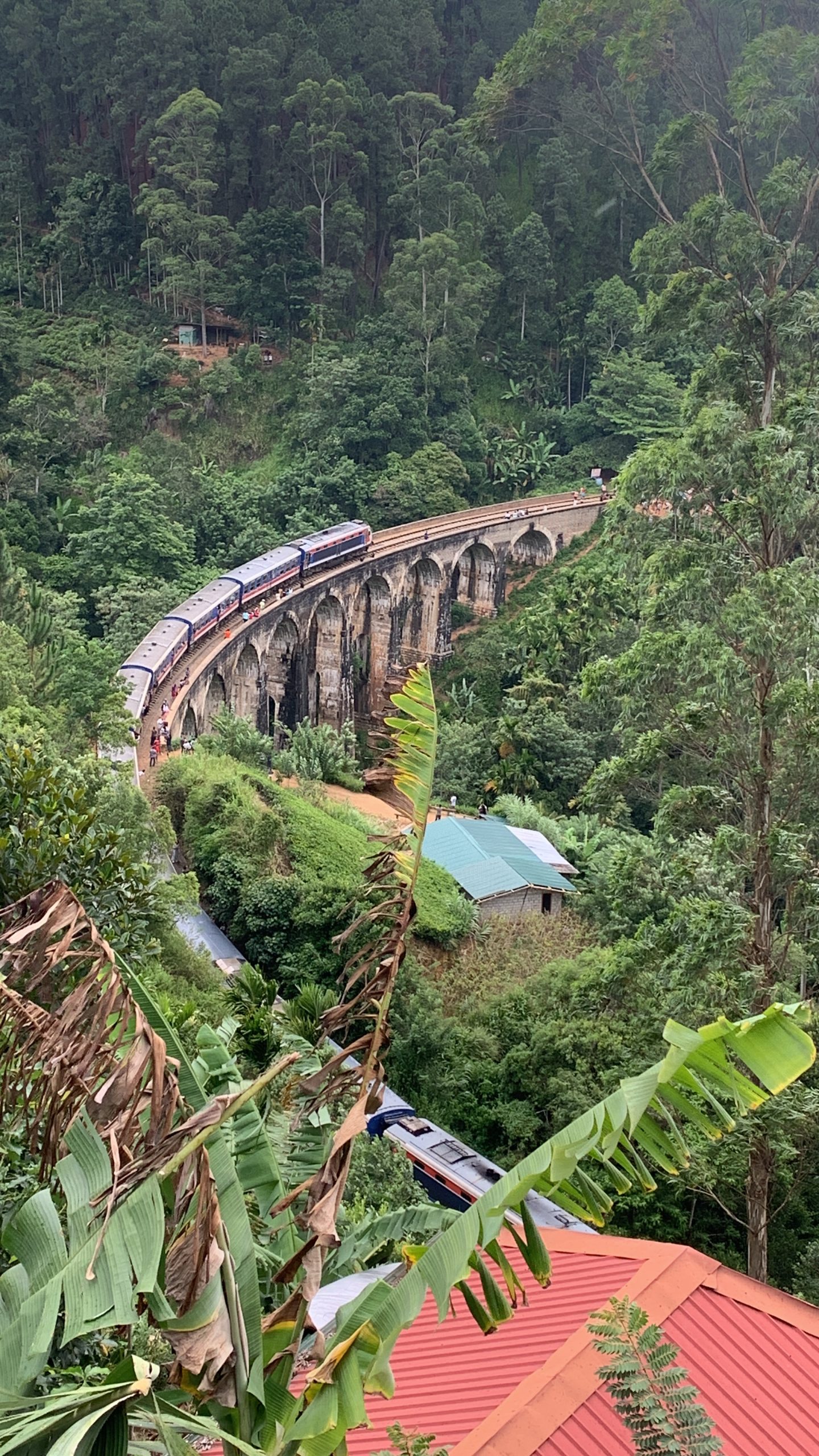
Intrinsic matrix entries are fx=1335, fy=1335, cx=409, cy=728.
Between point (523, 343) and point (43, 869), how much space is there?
49.3 meters

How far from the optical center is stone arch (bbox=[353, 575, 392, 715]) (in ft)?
139

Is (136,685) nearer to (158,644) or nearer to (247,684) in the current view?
(158,644)

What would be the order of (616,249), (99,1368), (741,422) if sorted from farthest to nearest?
(616,249)
(741,422)
(99,1368)

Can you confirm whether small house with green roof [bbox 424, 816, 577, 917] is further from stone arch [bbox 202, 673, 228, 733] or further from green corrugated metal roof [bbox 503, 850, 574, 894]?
stone arch [bbox 202, 673, 228, 733]

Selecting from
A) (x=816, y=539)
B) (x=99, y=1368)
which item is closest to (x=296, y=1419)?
(x=99, y=1368)

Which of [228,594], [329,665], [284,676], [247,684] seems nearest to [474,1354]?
[228,594]

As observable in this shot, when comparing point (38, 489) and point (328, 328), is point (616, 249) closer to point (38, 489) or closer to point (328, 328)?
point (328, 328)

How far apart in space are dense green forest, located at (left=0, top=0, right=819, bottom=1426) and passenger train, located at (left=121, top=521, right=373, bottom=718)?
158 centimetres

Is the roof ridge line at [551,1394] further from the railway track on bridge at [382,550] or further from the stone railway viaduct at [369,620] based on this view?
the stone railway viaduct at [369,620]

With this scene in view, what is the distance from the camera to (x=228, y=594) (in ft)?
113

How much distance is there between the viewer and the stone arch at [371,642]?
42.5 metres

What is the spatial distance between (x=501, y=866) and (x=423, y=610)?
2455 centimetres

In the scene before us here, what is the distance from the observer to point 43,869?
36.8 ft

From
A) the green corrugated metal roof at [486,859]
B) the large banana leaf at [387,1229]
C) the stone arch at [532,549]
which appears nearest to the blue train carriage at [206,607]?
the green corrugated metal roof at [486,859]
